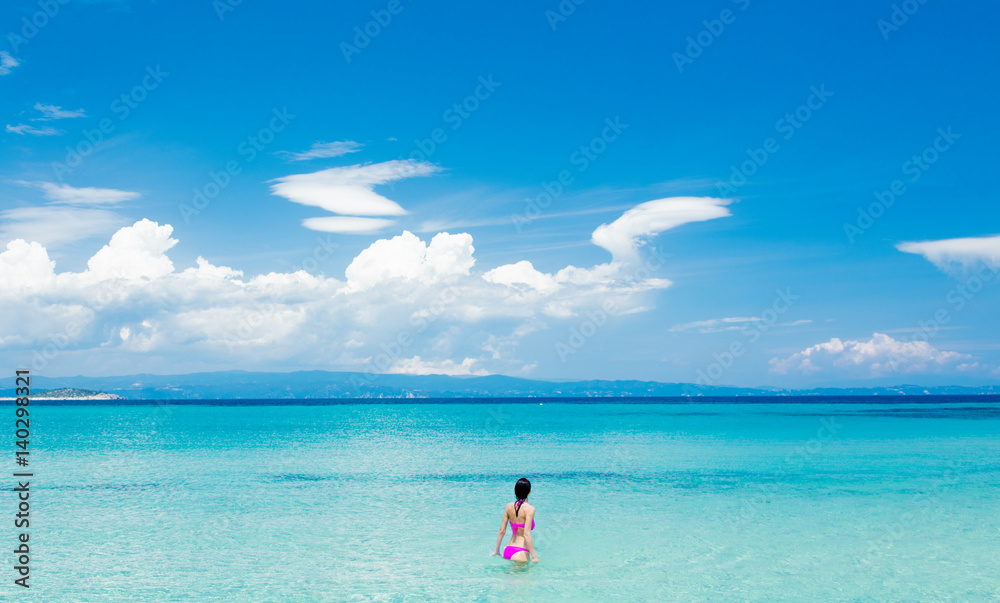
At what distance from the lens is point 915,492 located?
25016mm

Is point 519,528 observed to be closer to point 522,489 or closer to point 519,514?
point 519,514

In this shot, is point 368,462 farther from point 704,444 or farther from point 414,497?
point 704,444

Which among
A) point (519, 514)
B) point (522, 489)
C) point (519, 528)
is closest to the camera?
point (522, 489)

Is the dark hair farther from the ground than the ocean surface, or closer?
farther from the ground

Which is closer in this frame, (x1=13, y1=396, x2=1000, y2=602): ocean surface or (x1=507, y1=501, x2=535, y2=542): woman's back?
(x1=13, y1=396, x2=1000, y2=602): ocean surface

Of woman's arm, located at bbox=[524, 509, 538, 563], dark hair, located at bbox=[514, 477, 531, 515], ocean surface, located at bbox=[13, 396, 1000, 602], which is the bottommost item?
ocean surface, located at bbox=[13, 396, 1000, 602]

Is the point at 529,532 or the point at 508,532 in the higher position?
the point at 529,532

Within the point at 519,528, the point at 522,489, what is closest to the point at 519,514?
the point at 519,528

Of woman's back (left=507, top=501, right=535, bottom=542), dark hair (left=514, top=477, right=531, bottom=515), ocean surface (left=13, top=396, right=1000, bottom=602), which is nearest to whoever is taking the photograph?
ocean surface (left=13, top=396, right=1000, bottom=602)

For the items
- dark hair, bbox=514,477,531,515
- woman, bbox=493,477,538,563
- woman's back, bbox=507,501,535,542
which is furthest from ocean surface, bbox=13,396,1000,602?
dark hair, bbox=514,477,531,515

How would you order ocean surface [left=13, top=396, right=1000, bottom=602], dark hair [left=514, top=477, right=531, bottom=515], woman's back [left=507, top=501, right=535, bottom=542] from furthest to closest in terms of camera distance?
woman's back [left=507, top=501, right=535, bottom=542] < dark hair [left=514, top=477, right=531, bottom=515] < ocean surface [left=13, top=396, right=1000, bottom=602]

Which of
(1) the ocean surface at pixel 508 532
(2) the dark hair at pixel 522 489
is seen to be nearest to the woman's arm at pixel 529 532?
(1) the ocean surface at pixel 508 532

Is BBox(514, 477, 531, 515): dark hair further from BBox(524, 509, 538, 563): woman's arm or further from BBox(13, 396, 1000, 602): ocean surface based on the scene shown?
BBox(13, 396, 1000, 602): ocean surface

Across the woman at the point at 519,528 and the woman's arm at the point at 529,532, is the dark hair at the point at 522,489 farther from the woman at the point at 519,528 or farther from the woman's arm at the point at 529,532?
the woman's arm at the point at 529,532
